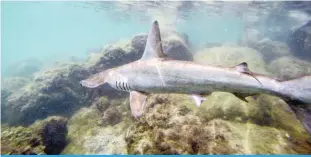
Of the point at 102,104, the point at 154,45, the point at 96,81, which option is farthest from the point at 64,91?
the point at 154,45

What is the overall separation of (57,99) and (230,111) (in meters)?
9.75

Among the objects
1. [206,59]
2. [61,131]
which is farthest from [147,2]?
[61,131]

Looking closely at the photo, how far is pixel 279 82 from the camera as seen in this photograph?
3.65m

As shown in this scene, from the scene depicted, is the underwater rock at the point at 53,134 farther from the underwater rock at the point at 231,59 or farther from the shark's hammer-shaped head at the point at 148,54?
the underwater rock at the point at 231,59

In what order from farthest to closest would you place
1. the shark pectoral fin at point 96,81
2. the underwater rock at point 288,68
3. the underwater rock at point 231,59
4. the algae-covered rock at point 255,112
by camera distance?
the underwater rock at point 231,59, the underwater rock at point 288,68, the algae-covered rock at point 255,112, the shark pectoral fin at point 96,81

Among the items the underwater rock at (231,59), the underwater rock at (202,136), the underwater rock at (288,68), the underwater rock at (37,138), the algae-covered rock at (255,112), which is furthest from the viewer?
the underwater rock at (231,59)

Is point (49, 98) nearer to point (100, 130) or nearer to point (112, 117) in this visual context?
point (112, 117)

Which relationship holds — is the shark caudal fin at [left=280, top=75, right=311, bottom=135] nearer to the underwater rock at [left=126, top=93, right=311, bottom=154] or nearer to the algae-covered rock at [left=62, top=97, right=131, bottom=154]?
the underwater rock at [left=126, top=93, right=311, bottom=154]

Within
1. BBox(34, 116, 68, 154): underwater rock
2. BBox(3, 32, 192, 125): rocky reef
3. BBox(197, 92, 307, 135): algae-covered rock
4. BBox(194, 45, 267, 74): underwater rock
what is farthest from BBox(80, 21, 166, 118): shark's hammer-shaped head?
BBox(194, 45, 267, 74): underwater rock

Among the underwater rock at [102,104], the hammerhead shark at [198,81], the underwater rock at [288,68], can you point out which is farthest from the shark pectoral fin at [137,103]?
the underwater rock at [288,68]

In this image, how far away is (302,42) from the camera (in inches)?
742

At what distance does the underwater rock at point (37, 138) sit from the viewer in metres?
6.67

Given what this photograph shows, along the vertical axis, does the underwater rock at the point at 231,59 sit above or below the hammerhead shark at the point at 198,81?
below

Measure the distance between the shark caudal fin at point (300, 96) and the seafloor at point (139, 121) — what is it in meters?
1.22
